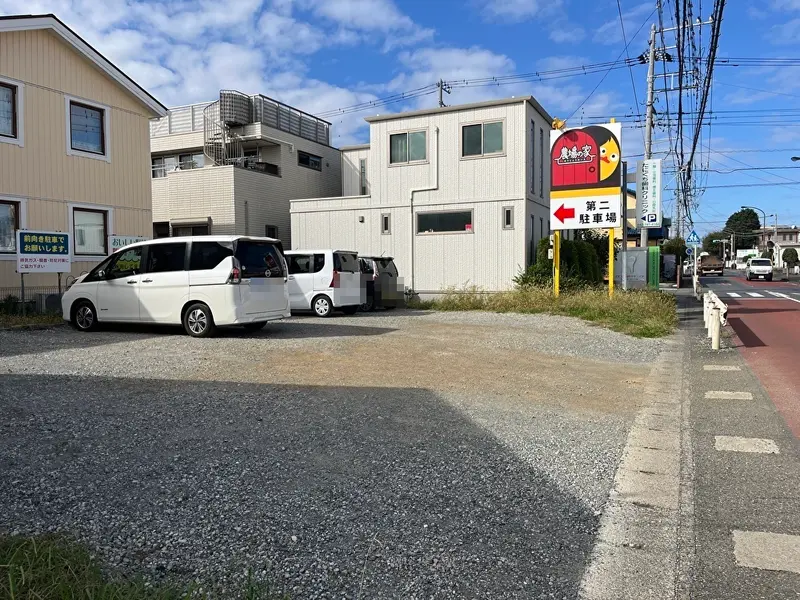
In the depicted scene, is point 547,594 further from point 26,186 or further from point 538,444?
point 26,186

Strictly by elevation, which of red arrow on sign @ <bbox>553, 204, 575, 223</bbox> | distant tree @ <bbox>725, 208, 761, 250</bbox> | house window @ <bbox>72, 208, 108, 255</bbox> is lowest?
house window @ <bbox>72, 208, 108, 255</bbox>

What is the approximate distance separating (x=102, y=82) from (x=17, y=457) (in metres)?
14.7

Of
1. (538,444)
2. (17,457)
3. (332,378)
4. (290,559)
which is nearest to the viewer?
(290,559)

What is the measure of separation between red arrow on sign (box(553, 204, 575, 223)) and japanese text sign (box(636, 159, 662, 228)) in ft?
23.6

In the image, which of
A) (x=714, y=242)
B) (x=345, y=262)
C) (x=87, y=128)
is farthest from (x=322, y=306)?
(x=714, y=242)

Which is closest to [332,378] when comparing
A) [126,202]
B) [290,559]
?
[290,559]

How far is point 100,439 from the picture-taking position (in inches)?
185

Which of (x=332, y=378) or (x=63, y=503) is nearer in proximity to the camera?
(x=63, y=503)

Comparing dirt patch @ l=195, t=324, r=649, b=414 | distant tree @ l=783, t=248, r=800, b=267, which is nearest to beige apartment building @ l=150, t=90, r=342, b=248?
dirt patch @ l=195, t=324, r=649, b=414

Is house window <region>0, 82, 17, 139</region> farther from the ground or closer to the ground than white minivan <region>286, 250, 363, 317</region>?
farther from the ground

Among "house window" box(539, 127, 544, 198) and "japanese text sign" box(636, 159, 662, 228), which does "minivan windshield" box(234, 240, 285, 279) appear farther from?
"japanese text sign" box(636, 159, 662, 228)

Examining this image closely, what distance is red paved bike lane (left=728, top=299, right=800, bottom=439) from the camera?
686cm

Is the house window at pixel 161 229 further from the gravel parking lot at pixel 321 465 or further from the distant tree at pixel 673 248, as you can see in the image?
the distant tree at pixel 673 248

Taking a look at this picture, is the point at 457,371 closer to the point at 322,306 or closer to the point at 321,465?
the point at 321,465
